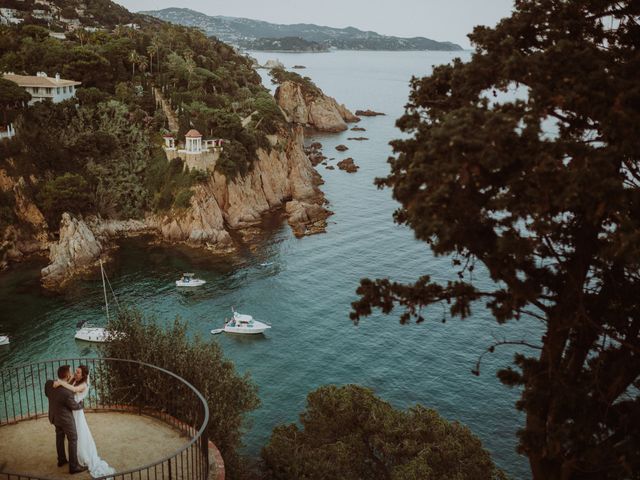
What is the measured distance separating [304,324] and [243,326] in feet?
16.6

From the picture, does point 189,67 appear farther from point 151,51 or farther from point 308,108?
point 308,108

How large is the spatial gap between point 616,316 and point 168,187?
58.3 metres

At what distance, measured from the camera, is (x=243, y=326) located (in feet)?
141

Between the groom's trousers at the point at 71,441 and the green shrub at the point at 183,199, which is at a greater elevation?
the groom's trousers at the point at 71,441

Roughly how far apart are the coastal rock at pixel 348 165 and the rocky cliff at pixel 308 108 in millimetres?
35489

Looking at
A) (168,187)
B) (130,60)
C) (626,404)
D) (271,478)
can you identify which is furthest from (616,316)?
(130,60)

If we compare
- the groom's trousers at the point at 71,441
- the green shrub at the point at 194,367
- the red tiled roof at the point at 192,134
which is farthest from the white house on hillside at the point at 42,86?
the groom's trousers at the point at 71,441

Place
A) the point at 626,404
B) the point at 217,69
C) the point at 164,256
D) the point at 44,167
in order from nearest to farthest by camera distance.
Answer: the point at 626,404, the point at 164,256, the point at 44,167, the point at 217,69

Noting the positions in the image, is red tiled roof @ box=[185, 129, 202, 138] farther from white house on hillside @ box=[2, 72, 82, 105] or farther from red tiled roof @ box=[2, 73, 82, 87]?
red tiled roof @ box=[2, 73, 82, 87]

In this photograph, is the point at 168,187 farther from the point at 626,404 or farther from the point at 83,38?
the point at 626,404

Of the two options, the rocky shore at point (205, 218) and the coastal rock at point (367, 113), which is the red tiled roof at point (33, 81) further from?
the coastal rock at point (367, 113)

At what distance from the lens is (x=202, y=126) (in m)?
69.8

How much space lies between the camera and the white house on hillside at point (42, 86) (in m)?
64.8

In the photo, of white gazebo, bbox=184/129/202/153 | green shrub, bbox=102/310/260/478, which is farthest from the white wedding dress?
white gazebo, bbox=184/129/202/153
